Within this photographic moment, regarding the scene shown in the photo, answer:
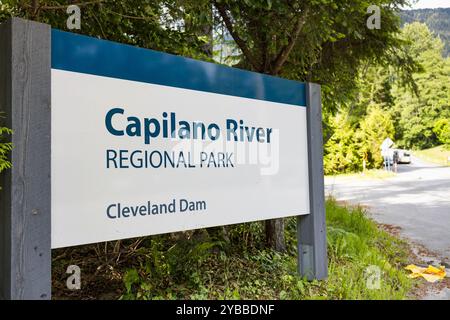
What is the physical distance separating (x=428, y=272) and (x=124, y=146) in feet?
15.2

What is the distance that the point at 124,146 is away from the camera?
2.82 m

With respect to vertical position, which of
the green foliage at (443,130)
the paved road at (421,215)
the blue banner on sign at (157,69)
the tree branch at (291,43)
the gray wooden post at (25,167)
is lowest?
the paved road at (421,215)

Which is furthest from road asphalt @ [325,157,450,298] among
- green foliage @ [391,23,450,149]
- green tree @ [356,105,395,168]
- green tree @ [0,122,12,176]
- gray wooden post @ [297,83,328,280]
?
green foliage @ [391,23,450,149]

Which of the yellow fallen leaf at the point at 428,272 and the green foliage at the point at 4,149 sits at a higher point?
the green foliage at the point at 4,149

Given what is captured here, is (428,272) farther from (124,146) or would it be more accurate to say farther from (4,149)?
(4,149)

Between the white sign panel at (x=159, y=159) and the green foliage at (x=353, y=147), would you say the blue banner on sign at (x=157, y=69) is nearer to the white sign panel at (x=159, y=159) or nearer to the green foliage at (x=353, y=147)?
the white sign panel at (x=159, y=159)

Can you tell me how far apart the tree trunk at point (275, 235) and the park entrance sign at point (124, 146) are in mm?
1233

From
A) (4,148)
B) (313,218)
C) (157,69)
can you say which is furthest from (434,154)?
(4,148)

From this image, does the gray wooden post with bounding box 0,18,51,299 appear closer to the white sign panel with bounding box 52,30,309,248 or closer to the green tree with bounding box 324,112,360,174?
the white sign panel with bounding box 52,30,309,248

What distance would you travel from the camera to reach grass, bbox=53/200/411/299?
3.71 metres

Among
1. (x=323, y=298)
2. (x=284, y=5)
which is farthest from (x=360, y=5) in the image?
(x=323, y=298)

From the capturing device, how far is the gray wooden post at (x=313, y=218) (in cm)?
415

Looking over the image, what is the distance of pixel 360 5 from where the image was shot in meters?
4.82

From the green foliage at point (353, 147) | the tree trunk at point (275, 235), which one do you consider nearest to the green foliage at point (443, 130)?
the green foliage at point (353, 147)
